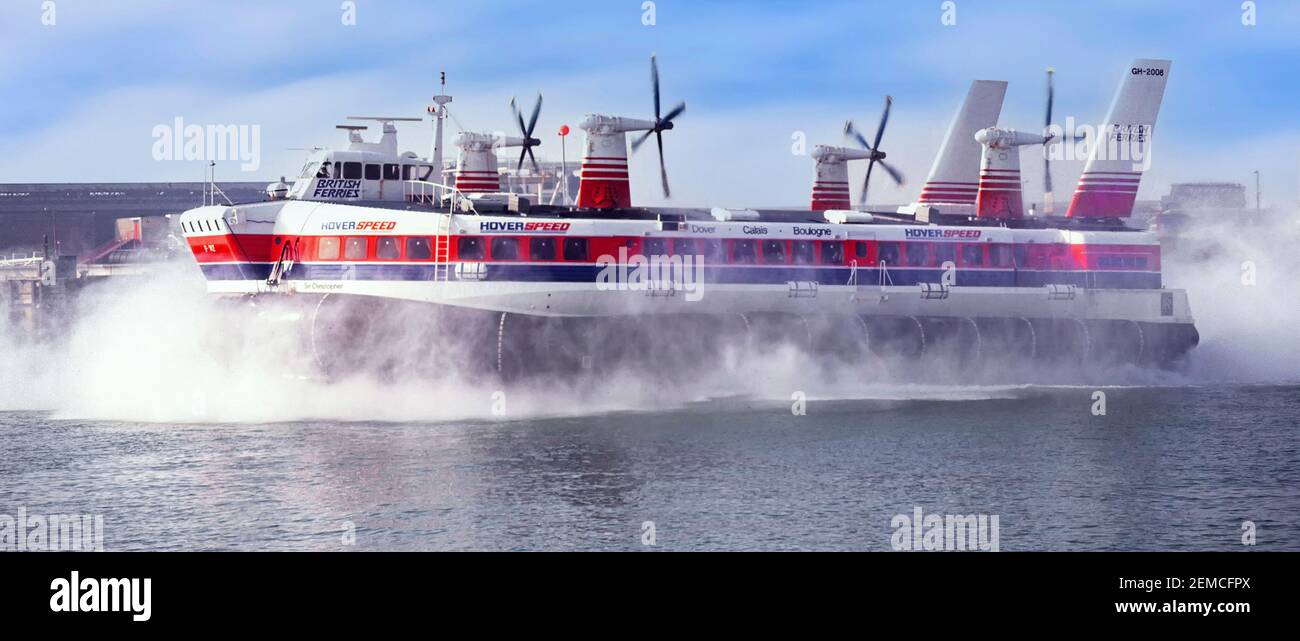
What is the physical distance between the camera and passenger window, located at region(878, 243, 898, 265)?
4162 cm

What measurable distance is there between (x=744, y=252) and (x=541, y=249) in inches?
232

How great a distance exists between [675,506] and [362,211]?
14.5 metres

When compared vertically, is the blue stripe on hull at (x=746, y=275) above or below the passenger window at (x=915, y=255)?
below

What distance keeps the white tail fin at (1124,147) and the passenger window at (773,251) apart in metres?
13.1

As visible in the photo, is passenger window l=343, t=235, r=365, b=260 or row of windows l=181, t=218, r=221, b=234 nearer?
passenger window l=343, t=235, r=365, b=260

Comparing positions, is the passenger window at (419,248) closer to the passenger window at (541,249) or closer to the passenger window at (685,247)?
the passenger window at (541,249)

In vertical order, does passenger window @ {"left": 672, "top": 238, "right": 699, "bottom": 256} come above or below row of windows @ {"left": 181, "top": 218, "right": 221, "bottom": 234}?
below

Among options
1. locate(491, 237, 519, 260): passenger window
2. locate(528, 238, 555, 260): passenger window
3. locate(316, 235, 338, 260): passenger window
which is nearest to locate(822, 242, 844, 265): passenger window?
locate(528, 238, 555, 260): passenger window

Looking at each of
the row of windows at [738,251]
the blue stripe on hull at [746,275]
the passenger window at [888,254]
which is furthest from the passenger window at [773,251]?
the passenger window at [888,254]

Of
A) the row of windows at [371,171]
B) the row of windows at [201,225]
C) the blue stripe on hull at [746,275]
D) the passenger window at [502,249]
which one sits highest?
the row of windows at [371,171]

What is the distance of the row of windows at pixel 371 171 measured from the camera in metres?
38.4

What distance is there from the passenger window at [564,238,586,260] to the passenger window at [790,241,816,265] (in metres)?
6.24

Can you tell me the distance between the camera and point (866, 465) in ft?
95.6

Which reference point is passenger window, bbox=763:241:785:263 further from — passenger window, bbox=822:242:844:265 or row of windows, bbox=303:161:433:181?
row of windows, bbox=303:161:433:181
